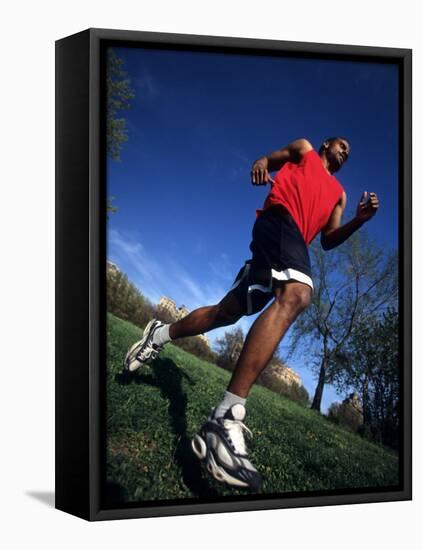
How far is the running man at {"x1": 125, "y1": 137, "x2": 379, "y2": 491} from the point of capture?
34.4ft

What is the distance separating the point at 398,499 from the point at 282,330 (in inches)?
60.4

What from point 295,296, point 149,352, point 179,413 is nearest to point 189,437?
point 179,413

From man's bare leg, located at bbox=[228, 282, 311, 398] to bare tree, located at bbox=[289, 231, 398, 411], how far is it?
3.8 inches

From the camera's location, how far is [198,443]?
10.5 meters

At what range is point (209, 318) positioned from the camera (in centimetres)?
1057

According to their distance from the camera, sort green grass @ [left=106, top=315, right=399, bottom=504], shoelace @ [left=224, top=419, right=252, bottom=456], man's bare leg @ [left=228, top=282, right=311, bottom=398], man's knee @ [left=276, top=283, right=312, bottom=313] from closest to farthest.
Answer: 1. green grass @ [left=106, top=315, right=399, bottom=504]
2. shoelace @ [left=224, top=419, right=252, bottom=456]
3. man's bare leg @ [left=228, top=282, right=311, bottom=398]
4. man's knee @ [left=276, top=283, right=312, bottom=313]

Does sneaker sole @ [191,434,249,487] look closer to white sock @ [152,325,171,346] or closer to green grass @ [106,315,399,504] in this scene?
green grass @ [106,315,399,504]

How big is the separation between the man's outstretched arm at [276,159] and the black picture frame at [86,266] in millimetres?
633

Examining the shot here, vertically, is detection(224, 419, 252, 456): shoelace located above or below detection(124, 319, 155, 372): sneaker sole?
below

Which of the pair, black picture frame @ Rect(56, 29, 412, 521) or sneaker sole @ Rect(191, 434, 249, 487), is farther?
sneaker sole @ Rect(191, 434, 249, 487)

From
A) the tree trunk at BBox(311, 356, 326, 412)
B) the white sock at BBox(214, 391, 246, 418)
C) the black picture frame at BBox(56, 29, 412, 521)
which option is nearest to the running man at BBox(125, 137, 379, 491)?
the white sock at BBox(214, 391, 246, 418)

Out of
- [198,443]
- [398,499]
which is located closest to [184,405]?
[198,443]

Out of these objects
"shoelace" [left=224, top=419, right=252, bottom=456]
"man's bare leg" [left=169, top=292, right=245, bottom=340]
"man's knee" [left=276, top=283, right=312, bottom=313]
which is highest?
"man's knee" [left=276, top=283, right=312, bottom=313]

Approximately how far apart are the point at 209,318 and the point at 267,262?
556mm
